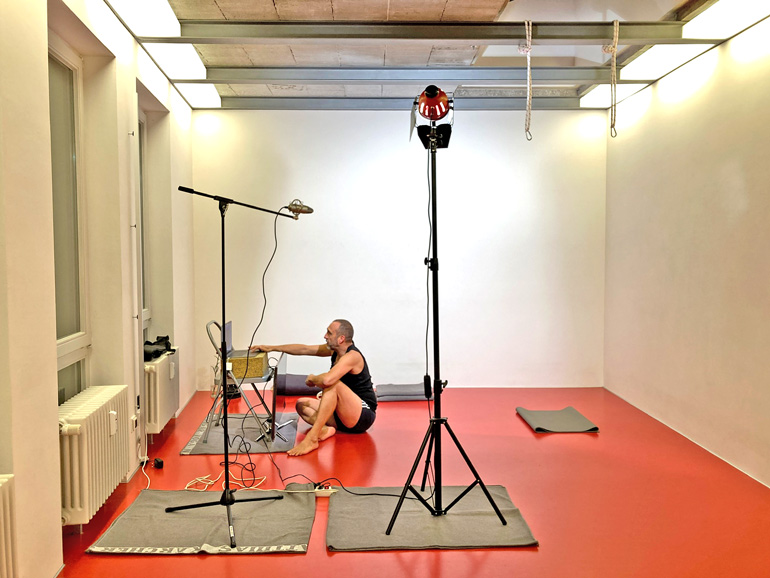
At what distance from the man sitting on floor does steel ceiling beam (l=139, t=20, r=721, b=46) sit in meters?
1.94

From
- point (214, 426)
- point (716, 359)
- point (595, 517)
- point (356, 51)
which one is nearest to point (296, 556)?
point (595, 517)

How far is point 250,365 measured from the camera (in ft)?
15.3

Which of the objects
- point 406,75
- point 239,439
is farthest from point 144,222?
point 406,75

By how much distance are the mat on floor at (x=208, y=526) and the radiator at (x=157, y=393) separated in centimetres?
82

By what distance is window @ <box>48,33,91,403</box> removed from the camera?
332 cm

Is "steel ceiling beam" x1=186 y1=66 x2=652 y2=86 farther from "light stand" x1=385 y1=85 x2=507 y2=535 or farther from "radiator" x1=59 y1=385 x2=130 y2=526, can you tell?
"radiator" x1=59 y1=385 x2=130 y2=526

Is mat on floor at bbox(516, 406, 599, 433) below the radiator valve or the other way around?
below

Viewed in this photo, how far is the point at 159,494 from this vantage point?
3.58m

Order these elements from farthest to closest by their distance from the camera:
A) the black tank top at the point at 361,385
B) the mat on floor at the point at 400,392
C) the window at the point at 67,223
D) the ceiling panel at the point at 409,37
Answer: the mat on floor at the point at 400,392 → the black tank top at the point at 361,385 → the ceiling panel at the point at 409,37 → the window at the point at 67,223

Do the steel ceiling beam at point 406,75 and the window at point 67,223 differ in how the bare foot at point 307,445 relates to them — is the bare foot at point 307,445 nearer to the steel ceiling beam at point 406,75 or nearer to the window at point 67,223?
the window at point 67,223

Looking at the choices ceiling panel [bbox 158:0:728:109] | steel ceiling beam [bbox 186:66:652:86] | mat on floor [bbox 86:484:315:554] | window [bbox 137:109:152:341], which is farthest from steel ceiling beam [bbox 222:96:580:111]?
mat on floor [bbox 86:484:315:554]

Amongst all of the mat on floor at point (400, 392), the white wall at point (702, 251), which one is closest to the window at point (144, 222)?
the mat on floor at point (400, 392)

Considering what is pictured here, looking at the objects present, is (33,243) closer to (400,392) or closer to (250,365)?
(250,365)

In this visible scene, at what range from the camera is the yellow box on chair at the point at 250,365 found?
4648 millimetres
